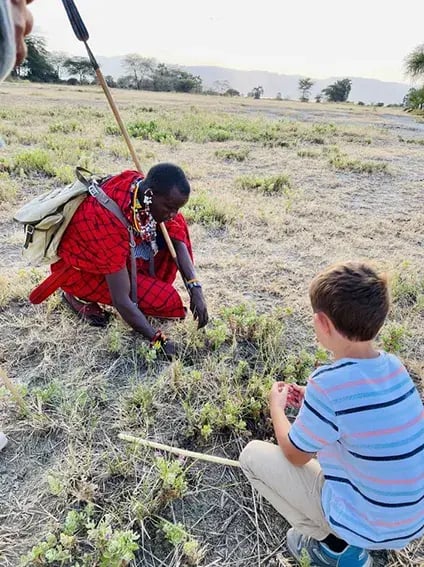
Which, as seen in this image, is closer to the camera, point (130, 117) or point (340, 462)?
point (340, 462)

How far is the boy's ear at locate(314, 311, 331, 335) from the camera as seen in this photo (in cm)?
146

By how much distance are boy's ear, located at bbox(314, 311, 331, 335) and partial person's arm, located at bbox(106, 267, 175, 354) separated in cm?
116

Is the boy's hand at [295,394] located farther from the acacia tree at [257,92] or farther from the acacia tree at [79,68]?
the acacia tree at [79,68]

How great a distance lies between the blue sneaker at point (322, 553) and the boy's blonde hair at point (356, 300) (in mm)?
665

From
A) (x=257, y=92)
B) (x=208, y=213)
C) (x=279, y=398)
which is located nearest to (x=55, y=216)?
(x=279, y=398)

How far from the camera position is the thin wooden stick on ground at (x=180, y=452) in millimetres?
1862

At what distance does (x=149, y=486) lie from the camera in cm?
179

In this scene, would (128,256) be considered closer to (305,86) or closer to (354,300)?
(354,300)

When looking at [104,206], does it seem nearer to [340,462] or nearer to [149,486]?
[149,486]

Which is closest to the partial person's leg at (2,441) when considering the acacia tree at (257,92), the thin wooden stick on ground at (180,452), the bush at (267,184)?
the thin wooden stick on ground at (180,452)

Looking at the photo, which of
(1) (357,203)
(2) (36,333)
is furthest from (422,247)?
(2) (36,333)

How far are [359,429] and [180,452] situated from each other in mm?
814

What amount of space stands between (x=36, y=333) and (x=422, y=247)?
10.8ft

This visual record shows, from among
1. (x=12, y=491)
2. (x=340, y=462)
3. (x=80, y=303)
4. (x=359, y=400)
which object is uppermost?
(x=359, y=400)
